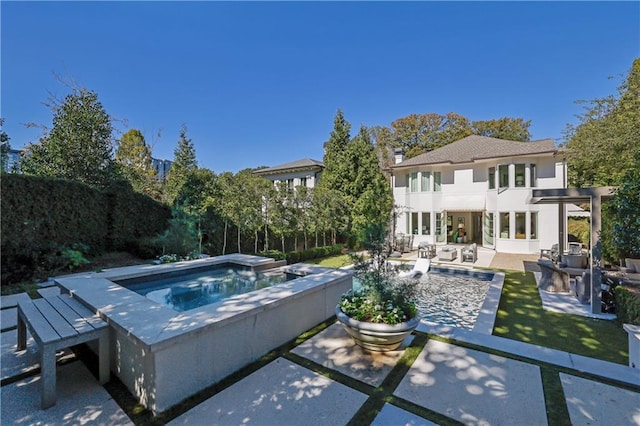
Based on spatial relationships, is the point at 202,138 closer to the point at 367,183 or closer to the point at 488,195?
the point at 367,183

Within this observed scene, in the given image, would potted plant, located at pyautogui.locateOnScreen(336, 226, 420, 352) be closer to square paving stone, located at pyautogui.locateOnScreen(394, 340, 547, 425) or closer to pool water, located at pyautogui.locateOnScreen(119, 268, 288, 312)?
square paving stone, located at pyautogui.locateOnScreen(394, 340, 547, 425)

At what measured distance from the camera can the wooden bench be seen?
4.06 metres

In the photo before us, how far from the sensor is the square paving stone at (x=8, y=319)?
707 cm

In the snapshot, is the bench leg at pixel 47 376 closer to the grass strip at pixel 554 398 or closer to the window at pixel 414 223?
the grass strip at pixel 554 398

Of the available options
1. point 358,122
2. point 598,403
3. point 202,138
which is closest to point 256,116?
point 202,138

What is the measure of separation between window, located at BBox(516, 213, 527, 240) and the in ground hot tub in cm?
2207

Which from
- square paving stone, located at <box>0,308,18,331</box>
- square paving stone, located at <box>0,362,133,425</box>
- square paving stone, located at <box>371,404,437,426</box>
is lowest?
square paving stone, located at <box>0,362,133,425</box>

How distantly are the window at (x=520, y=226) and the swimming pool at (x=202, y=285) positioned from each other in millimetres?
21139

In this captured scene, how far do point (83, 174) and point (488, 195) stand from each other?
3131cm

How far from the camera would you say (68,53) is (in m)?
18.6

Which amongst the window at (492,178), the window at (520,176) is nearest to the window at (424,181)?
the window at (492,178)

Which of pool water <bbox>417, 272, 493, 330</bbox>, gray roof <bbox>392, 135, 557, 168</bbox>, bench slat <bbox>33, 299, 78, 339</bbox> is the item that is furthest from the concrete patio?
gray roof <bbox>392, 135, 557, 168</bbox>

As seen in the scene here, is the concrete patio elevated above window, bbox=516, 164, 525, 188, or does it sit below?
below

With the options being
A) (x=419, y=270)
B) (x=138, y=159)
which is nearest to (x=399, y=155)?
(x=419, y=270)
